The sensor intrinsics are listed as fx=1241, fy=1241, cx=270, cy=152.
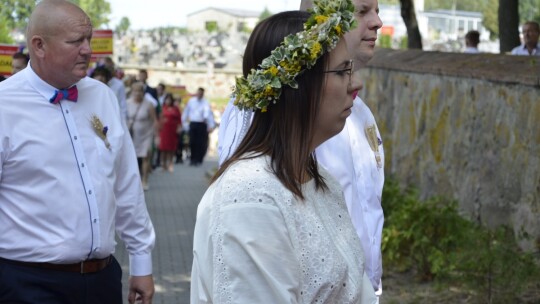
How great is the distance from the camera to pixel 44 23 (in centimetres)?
496

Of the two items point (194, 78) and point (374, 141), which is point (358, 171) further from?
point (194, 78)

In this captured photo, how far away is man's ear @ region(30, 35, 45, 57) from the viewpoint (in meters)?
4.93

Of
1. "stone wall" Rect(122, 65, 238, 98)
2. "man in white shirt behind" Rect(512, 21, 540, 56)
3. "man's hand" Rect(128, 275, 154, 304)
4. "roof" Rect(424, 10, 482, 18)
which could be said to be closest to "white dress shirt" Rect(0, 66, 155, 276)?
"man's hand" Rect(128, 275, 154, 304)

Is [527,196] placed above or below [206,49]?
above

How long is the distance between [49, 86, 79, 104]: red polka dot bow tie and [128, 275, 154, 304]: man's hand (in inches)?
32.0

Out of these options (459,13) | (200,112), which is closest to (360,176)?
(200,112)

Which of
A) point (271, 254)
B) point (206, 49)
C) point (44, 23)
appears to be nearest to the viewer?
point (271, 254)

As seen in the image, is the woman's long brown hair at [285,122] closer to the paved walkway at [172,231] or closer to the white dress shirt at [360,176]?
the white dress shirt at [360,176]

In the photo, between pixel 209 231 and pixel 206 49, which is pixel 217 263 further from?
pixel 206 49

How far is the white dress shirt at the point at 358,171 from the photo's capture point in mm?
4559

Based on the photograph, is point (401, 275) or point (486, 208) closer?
point (401, 275)

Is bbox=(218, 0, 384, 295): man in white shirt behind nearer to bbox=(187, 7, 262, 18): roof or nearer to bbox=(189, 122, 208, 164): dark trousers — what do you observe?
bbox=(189, 122, 208, 164): dark trousers

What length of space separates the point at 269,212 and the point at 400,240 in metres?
7.04

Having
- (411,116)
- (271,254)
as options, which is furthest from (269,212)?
(411,116)
